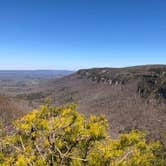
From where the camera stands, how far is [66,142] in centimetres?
1021

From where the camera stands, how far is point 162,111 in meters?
187

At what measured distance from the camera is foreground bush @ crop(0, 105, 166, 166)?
9.69 metres

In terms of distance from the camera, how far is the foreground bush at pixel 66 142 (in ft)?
31.8

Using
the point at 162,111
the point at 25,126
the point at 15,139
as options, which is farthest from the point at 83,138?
the point at 162,111

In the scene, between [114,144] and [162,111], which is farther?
[162,111]

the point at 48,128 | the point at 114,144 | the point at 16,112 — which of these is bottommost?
the point at 16,112

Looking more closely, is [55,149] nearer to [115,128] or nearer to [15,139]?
[15,139]

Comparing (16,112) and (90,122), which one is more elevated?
(90,122)

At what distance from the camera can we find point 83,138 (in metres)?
9.93

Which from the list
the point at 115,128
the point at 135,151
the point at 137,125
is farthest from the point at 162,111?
the point at 135,151

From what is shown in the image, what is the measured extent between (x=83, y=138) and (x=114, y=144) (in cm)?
126

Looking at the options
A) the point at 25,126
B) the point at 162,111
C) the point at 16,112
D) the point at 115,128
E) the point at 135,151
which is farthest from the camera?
the point at 162,111

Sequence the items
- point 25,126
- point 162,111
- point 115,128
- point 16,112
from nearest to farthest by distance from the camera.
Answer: point 25,126
point 16,112
point 115,128
point 162,111

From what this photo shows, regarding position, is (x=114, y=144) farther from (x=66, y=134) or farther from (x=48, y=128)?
(x=48, y=128)
